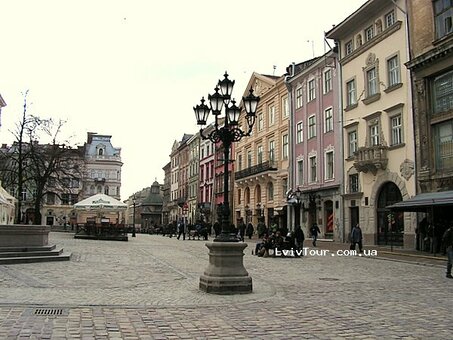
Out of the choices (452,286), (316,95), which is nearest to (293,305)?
(452,286)

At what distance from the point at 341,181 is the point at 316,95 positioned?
26.7 feet

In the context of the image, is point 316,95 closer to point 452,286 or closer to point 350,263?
point 350,263

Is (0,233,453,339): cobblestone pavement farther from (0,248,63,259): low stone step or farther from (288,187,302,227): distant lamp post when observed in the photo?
(288,187,302,227): distant lamp post

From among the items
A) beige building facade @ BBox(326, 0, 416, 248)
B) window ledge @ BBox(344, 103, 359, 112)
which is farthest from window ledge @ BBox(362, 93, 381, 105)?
window ledge @ BBox(344, 103, 359, 112)

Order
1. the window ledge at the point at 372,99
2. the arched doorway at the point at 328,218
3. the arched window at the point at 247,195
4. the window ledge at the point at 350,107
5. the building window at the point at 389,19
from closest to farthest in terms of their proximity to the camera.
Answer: the building window at the point at 389,19, the window ledge at the point at 372,99, the window ledge at the point at 350,107, the arched doorway at the point at 328,218, the arched window at the point at 247,195

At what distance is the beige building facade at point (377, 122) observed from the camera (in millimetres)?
28500

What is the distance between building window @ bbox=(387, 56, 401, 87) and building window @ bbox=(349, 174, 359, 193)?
666 cm

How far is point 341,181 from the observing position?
35.3m

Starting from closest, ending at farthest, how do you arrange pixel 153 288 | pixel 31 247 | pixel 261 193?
pixel 153 288, pixel 31 247, pixel 261 193

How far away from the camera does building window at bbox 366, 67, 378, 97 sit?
31.7 meters

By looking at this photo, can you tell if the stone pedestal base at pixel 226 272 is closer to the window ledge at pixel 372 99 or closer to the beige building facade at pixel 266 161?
the window ledge at pixel 372 99

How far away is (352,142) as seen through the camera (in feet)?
112

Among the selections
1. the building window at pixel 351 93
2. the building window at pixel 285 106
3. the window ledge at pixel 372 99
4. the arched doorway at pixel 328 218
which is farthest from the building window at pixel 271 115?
the window ledge at pixel 372 99

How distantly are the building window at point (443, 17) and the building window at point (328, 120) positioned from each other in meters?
12.4
